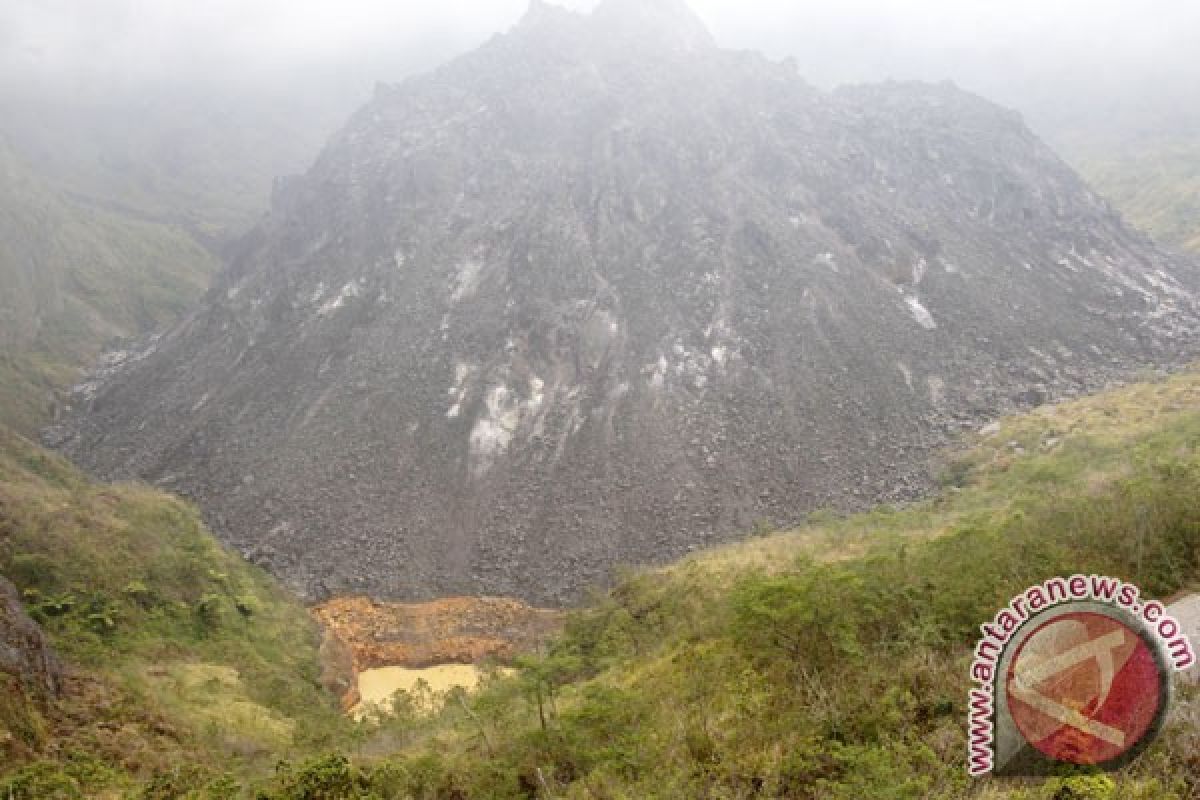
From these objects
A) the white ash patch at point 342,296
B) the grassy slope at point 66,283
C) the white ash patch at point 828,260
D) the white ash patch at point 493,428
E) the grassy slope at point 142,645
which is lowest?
the grassy slope at point 142,645

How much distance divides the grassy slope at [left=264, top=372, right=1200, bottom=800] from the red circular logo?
14.1 inches

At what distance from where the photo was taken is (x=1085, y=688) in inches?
262

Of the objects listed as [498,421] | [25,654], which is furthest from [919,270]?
[25,654]

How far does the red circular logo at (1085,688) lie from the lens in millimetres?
6500

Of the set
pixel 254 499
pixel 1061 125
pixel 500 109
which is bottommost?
pixel 254 499

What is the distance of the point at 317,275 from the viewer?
200ft

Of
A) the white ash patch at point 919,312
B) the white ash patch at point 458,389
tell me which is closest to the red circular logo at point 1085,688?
the white ash patch at point 458,389

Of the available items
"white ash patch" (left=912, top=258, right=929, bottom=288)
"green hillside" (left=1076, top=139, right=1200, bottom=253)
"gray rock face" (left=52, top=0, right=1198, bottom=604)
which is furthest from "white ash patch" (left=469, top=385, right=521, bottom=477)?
"green hillside" (left=1076, top=139, right=1200, bottom=253)

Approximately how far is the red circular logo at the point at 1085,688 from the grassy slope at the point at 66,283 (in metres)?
72.8

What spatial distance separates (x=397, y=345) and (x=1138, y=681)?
1917 inches

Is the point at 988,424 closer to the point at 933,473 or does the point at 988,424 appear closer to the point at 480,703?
the point at 933,473

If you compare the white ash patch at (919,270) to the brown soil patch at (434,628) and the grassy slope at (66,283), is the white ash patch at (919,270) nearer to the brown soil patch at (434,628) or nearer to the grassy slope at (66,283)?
the brown soil patch at (434,628)

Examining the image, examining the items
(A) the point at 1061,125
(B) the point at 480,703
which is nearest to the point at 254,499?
(B) the point at 480,703

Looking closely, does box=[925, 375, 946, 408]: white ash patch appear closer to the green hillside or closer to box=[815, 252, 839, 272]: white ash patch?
box=[815, 252, 839, 272]: white ash patch
